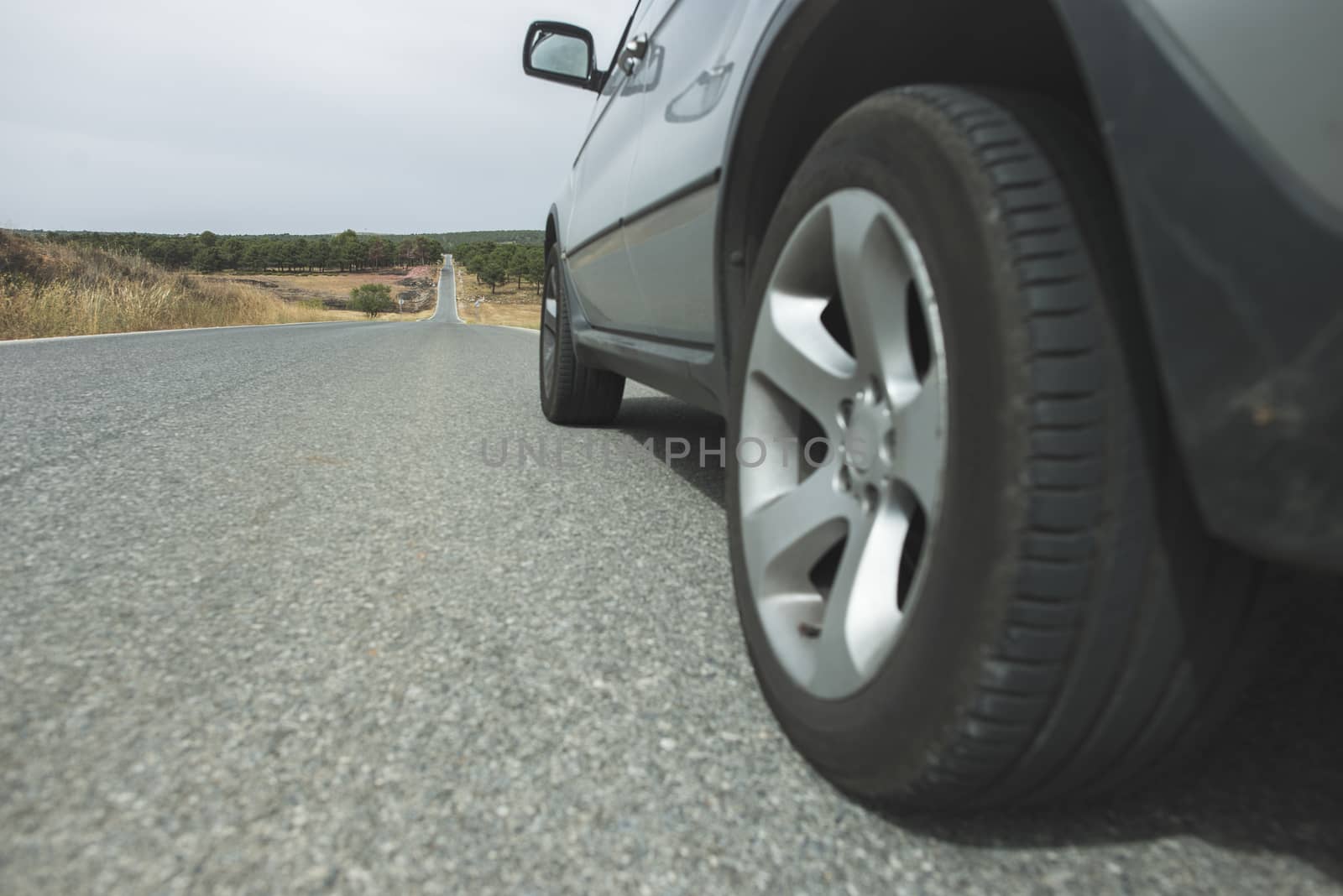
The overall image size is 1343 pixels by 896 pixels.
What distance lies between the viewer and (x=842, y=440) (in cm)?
124

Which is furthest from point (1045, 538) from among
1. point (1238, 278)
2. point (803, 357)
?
point (803, 357)

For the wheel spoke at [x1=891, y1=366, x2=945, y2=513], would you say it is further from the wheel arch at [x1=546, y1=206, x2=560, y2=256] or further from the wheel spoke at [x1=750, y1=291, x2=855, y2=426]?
the wheel arch at [x1=546, y1=206, x2=560, y2=256]

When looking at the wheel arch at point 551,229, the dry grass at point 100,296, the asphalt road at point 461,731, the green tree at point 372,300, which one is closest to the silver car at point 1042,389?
the asphalt road at point 461,731

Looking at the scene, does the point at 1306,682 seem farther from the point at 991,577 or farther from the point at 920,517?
the point at 991,577

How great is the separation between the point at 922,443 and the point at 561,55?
11.7 feet

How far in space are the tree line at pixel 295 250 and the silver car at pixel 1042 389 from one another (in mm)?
77662

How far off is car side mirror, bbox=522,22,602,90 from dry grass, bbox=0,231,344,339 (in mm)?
9349

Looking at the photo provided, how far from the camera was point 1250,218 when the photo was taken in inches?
26.8

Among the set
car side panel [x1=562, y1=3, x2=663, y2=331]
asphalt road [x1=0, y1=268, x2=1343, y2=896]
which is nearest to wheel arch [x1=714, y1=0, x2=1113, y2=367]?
asphalt road [x1=0, y1=268, x2=1343, y2=896]

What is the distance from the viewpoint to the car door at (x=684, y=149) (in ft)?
6.01

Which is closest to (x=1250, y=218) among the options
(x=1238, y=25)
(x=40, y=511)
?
(x=1238, y=25)

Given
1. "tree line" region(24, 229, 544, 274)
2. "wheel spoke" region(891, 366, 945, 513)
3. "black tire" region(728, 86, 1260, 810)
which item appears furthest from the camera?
"tree line" region(24, 229, 544, 274)

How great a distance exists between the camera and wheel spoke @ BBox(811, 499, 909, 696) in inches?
41.9

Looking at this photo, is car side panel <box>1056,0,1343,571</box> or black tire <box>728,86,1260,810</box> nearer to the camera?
car side panel <box>1056,0,1343,571</box>
